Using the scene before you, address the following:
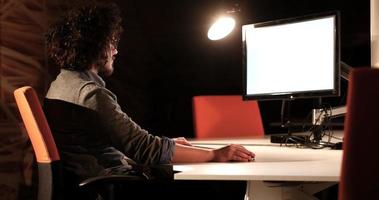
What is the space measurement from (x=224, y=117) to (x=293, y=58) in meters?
0.94

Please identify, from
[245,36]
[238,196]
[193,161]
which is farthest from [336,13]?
[238,196]

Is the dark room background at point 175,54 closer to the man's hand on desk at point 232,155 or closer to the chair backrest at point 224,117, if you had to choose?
the chair backrest at point 224,117

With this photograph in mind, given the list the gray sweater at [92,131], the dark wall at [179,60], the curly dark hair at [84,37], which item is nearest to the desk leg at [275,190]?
the gray sweater at [92,131]

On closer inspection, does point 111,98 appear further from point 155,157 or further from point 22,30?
point 22,30

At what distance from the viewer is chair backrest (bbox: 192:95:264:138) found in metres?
2.97

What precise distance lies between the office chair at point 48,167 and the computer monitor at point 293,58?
0.89 m

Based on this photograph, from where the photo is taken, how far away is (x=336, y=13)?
6.59 feet

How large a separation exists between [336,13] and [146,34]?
74.9 inches

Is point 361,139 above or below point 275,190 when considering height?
above

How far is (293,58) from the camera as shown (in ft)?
7.15

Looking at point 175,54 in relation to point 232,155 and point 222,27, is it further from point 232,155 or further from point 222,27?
point 232,155

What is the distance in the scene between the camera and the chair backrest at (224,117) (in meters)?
2.97

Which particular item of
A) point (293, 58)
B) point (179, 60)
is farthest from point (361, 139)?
point (179, 60)

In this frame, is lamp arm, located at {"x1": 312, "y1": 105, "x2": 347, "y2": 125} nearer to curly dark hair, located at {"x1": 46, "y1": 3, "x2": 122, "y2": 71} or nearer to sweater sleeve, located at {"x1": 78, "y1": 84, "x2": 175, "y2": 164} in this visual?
sweater sleeve, located at {"x1": 78, "y1": 84, "x2": 175, "y2": 164}
